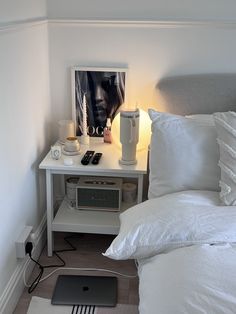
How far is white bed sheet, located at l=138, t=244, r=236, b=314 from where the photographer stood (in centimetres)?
115

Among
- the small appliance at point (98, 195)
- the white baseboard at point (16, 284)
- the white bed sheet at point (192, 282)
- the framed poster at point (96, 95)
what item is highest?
the framed poster at point (96, 95)

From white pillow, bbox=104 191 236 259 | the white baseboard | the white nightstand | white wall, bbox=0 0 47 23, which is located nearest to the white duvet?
white pillow, bbox=104 191 236 259

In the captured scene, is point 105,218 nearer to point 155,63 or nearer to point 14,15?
point 155,63

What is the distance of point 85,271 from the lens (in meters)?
2.16

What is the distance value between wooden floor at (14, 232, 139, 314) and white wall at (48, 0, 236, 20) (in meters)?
1.33

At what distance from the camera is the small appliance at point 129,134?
80.0 inches

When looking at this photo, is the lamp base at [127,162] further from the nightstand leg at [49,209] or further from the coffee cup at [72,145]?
the nightstand leg at [49,209]

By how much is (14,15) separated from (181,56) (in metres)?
0.98

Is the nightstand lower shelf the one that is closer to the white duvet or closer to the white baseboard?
the white baseboard

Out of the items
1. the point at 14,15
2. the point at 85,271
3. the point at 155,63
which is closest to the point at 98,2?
the point at 155,63

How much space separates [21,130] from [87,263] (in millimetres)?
847

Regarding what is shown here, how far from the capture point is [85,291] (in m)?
1.98

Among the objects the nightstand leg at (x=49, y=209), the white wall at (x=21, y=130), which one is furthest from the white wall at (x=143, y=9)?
the nightstand leg at (x=49, y=209)

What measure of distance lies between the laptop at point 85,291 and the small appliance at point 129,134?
25.1 inches
